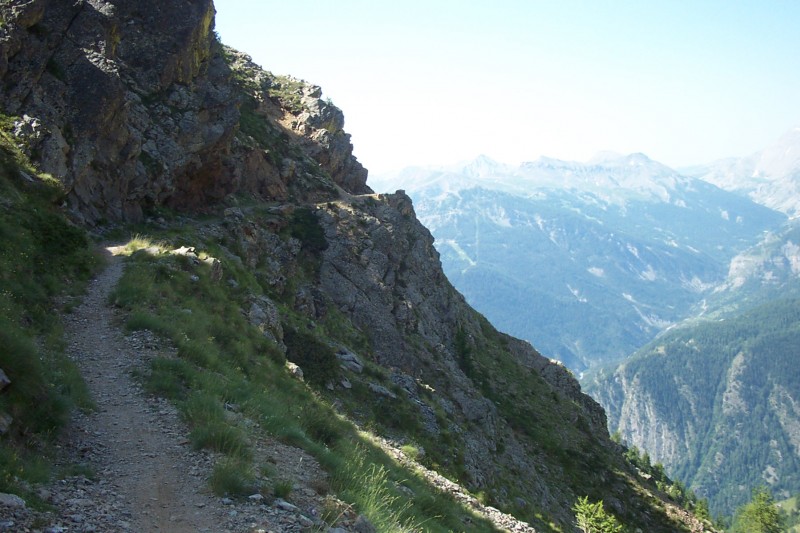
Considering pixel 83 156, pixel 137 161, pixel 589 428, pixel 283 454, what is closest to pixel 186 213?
pixel 137 161

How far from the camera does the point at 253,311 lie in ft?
78.1

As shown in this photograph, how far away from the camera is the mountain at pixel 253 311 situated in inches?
437

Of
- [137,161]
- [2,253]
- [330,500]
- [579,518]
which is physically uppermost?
[137,161]

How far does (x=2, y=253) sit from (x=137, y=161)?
16084mm

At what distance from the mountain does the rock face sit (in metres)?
0.12

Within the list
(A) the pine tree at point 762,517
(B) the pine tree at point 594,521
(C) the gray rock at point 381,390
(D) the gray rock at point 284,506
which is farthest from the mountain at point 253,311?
(A) the pine tree at point 762,517

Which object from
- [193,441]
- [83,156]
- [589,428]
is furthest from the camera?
[589,428]

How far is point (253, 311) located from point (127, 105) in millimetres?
13302

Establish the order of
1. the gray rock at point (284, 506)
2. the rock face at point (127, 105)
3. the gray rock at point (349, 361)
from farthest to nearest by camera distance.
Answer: the gray rock at point (349, 361) < the rock face at point (127, 105) < the gray rock at point (284, 506)

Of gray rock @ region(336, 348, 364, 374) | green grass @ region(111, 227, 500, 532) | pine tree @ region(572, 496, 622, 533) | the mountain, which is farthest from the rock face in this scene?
pine tree @ region(572, 496, 622, 533)

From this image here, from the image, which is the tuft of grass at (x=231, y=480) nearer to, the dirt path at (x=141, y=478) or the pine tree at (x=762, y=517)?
the dirt path at (x=141, y=478)

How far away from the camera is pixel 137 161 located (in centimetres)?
3025

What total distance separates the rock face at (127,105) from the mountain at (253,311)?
0.12m

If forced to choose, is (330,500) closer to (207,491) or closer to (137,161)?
(207,491)
